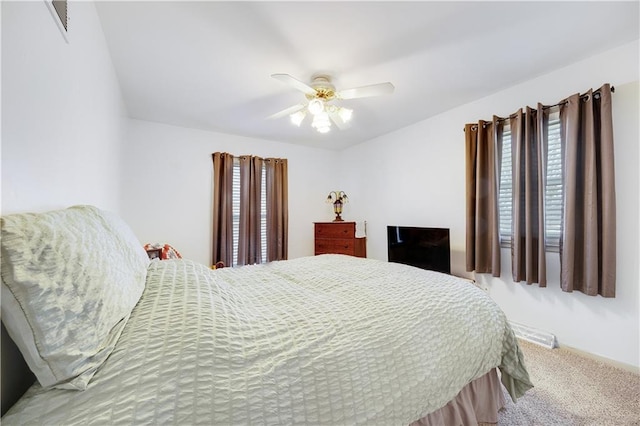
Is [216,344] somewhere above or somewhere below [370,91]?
below

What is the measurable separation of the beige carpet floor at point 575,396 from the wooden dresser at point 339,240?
234 cm

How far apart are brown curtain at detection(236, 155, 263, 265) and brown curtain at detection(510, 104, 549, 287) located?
10.4 feet

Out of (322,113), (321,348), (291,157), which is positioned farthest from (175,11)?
(291,157)

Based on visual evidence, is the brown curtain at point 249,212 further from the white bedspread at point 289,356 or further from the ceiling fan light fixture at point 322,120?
the white bedspread at point 289,356

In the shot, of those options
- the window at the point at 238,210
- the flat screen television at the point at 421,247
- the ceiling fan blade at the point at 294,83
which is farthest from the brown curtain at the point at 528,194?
the window at the point at 238,210

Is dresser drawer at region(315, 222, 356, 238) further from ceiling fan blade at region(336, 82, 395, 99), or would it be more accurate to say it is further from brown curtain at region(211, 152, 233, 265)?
ceiling fan blade at region(336, 82, 395, 99)

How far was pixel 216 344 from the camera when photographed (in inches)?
27.7

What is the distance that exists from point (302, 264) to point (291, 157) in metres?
2.76

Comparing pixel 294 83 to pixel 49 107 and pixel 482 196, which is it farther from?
pixel 482 196

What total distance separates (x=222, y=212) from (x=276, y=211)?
Answer: 2.68 ft

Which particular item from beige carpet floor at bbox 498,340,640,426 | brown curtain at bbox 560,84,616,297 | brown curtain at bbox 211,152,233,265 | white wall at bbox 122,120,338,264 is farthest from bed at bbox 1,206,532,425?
white wall at bbox 122,120,338,264

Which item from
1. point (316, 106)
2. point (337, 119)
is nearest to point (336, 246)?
point (337, 119)

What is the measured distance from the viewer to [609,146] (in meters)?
1.90

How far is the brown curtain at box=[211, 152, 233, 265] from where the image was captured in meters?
3.59
